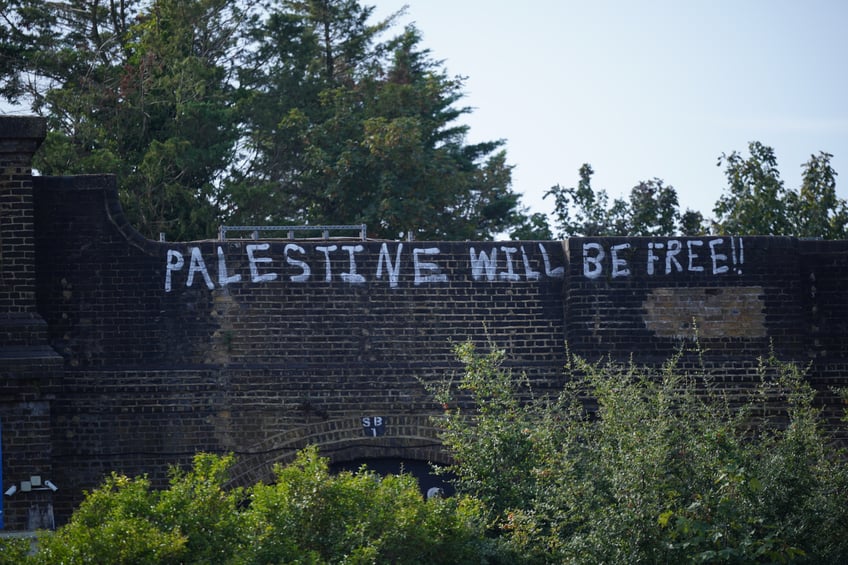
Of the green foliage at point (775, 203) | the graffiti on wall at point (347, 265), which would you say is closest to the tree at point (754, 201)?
the green foliage at point (775, 203)

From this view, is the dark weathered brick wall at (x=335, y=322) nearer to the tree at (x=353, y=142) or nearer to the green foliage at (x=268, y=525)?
the green foliage at (x=268, y=525)

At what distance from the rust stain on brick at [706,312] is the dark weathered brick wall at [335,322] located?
19mm

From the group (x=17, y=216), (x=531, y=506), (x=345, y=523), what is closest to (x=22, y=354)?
(x=17, y=216)

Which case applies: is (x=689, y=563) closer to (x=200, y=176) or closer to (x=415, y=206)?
(x=415, y=206)

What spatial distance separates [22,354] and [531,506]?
6.12 meters

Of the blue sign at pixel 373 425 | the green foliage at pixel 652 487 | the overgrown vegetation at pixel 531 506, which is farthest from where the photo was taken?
the blue sign at pixel 373 425

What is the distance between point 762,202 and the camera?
27250mm

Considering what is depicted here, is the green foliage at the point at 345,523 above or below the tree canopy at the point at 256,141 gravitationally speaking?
below

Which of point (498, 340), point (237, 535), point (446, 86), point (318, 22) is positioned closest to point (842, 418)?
point (498, 340)

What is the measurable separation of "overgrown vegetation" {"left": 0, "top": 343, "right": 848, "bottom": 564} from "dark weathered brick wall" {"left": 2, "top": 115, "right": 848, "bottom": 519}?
7.30ft

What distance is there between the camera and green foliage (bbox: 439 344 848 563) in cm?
1142

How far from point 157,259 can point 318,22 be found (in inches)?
767

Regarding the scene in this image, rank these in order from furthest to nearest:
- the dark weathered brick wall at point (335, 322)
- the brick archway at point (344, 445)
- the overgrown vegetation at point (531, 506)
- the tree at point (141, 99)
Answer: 1. the tree at point (141, 99)
2. the brick archway at point (344, 445)
3. the dark weathered brick wall at point (335, 322)
4. the overgrown vegetation at point (531, 506)

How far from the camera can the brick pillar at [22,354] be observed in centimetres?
1415
